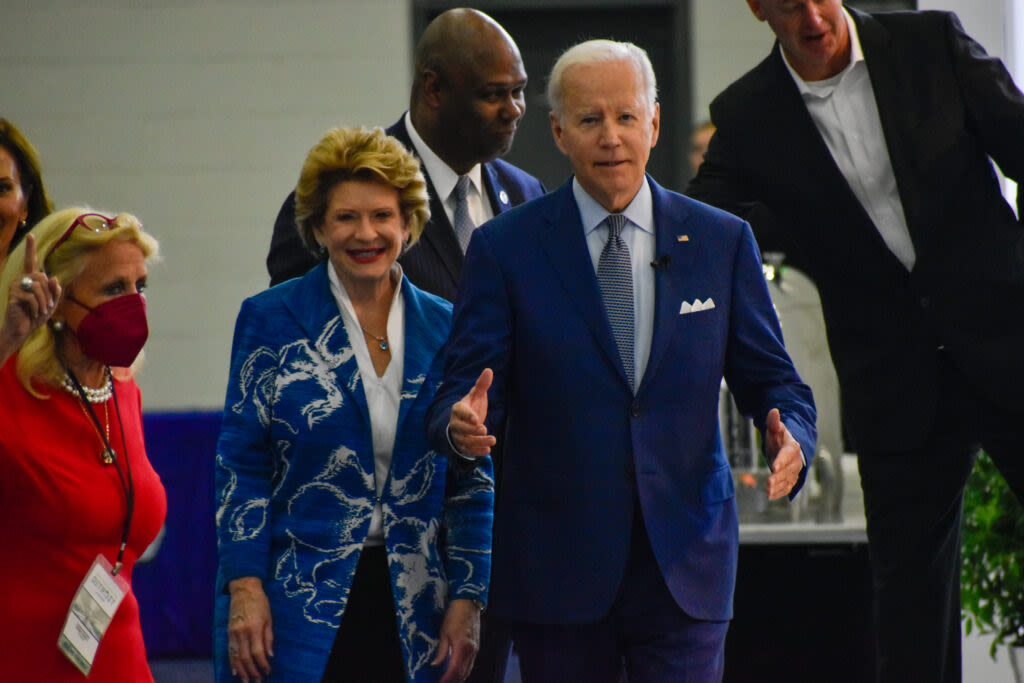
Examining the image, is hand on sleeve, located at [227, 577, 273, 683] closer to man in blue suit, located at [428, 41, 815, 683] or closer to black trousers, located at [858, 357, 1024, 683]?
man in blue suit, located at [428, 41, 815, 683]

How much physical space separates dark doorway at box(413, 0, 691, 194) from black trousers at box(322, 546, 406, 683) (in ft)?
12.6

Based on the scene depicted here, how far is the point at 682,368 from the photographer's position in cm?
180

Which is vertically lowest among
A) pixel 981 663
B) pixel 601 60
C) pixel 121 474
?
pixel 981 663

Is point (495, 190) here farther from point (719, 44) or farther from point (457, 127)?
point (719, 44)

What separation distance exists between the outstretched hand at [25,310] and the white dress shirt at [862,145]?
1.26 meters

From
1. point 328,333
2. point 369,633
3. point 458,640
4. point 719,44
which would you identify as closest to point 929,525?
point 458,640

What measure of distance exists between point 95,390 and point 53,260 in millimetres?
217

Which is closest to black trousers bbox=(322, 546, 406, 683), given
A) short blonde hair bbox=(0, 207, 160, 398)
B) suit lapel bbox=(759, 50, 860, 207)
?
short blonde hair bbox=(0, 207, 160, 398)

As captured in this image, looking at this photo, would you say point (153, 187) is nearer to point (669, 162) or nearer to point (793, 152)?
point (669, 162)

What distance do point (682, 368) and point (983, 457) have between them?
175 centimetres

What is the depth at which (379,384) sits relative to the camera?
79.1 inches

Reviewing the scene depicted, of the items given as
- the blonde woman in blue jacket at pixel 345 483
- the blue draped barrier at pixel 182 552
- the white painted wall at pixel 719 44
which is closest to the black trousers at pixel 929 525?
the blonde woman in blue jacket at pixel 345 483

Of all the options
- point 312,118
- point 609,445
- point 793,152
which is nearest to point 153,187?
point 312,118

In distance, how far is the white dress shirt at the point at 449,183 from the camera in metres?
2.47
